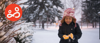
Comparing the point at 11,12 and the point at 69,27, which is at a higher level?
the point at 11,12

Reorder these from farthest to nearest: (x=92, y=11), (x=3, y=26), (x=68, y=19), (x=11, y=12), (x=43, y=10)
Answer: (x=92, y=11)
(x=43, y=10)
(x=68, y=19)
(x=11, y=12)
(x=3, y=26)

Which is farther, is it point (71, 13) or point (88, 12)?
point (88, 12)

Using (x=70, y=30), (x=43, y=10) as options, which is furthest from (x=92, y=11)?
(x=70, y=30)

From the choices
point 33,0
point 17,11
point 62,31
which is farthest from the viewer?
point 33,0

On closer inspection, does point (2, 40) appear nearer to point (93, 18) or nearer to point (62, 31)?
point (62, 31)

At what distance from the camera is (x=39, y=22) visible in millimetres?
18344

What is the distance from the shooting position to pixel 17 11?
181 centimetres

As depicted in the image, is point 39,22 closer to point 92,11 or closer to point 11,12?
point 92,11

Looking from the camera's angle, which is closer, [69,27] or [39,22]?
[69,27]

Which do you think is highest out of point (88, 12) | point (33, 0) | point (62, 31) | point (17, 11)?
point (33, 0)

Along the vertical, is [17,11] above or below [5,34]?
above

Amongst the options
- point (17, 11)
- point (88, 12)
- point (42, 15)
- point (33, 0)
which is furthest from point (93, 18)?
point (17, 11)

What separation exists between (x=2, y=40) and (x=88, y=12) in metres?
22.1

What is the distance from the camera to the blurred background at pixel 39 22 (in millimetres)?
897
